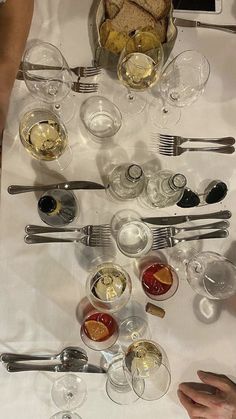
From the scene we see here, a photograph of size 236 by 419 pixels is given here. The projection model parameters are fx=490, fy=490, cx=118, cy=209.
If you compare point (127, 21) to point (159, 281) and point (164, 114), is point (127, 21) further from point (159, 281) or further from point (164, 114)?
point (159, 281)

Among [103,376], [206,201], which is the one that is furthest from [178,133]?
[103,376]

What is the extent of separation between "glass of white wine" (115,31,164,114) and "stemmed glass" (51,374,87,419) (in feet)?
2.71

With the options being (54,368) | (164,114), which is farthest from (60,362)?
(164,114)

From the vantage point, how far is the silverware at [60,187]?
53.1 inches

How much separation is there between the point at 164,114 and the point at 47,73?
0.36 m

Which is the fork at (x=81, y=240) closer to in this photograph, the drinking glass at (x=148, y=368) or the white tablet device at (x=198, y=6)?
the drinking glass at (x=148, y=368)

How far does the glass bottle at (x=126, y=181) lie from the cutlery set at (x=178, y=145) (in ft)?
0.44

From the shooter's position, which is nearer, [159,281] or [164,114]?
[159,281]

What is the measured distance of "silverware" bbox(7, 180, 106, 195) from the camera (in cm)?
135

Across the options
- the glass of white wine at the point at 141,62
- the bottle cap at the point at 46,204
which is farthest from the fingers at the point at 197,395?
the glass of white wine at the point at 141,62

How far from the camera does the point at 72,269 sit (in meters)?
1.35

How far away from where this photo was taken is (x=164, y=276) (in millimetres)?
1334

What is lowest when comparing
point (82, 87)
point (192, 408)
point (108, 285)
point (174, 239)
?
point (192, 408)

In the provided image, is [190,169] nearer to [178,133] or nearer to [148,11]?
[178,133]
